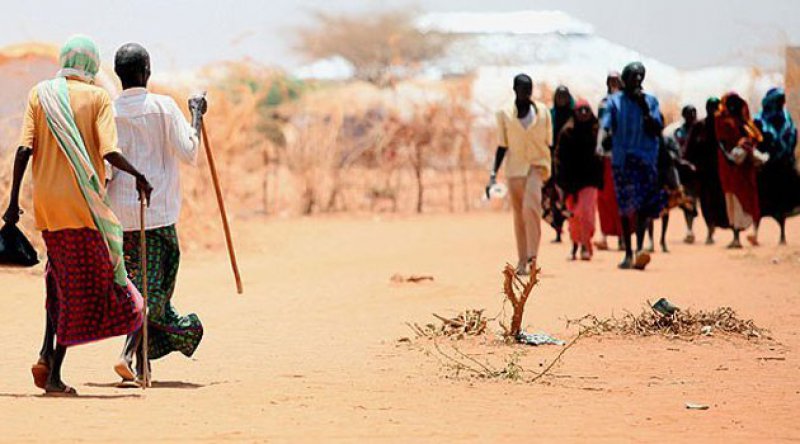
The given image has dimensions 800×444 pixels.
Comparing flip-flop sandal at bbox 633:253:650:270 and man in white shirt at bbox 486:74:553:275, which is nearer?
man in white shirt at bbox 486:74:553:275

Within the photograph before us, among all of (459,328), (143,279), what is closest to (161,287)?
(143,279)

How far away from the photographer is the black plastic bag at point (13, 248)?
6.91 m

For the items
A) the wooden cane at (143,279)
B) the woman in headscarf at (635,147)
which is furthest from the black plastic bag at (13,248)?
the woman in headscarf at (635,147)

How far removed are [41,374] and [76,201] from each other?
864mm

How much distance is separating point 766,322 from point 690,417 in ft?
12.9

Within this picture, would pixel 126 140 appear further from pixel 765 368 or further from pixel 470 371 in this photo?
pixel 765 368

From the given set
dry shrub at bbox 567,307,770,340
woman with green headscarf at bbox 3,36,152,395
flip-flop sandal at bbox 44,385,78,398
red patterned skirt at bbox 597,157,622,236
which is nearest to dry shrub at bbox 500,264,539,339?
dry shrub at bbox 567,307,770,340

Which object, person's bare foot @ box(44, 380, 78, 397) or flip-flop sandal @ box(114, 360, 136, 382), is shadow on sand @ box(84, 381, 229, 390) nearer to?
flip-flop sandal @ box(114, 360, 136, 382)

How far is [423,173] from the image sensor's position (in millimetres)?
26781

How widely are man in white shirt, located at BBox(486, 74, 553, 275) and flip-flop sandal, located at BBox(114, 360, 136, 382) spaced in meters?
6.06

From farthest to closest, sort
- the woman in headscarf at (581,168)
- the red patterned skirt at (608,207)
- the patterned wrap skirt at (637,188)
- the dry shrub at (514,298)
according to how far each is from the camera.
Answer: the red patterned skirt at (608,207) < the woman in headscarf at (581,168) < the patterned wrap skirt at (637,188) < the dry shrub at (514,298)

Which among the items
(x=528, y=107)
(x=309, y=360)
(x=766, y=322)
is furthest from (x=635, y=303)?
(x=309, y=360)

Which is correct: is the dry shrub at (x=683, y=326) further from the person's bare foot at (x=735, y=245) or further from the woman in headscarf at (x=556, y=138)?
the person's bare foot at (x=735, y=245)

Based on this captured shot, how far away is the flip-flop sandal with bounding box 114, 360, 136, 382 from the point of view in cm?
714
